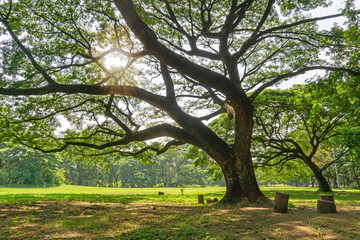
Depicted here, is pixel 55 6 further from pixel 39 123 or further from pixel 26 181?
pixel 26 181

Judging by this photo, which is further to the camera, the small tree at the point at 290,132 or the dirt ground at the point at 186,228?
the small tree at the point at 290,132

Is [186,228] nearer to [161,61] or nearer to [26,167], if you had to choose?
[161,61]

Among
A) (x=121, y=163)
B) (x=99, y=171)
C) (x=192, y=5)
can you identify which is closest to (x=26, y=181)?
(x=99, y=171)

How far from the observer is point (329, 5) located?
28.8 feet

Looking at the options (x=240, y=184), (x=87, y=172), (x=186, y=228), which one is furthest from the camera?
(x=87, y=172)

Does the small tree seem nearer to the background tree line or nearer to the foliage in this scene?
the background tree line


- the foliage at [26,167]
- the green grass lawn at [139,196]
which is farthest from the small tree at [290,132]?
the foliage at [26,167]

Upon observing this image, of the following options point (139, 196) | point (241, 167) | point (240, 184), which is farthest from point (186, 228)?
point (139, 196)

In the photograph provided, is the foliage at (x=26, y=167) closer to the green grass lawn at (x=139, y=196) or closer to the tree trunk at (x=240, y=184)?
the green grass lawn at (x=139, y=196)

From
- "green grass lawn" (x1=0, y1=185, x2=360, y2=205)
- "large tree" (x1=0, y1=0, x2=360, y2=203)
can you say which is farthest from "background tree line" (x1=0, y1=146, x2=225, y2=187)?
"large tree" (x1=0, y1=0, x2=360, y2=203)

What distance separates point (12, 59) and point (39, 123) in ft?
17.7

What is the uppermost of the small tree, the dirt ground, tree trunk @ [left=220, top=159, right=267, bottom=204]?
→ the small tree

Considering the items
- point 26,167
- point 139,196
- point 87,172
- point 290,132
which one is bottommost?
point 139,196

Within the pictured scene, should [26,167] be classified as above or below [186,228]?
above
